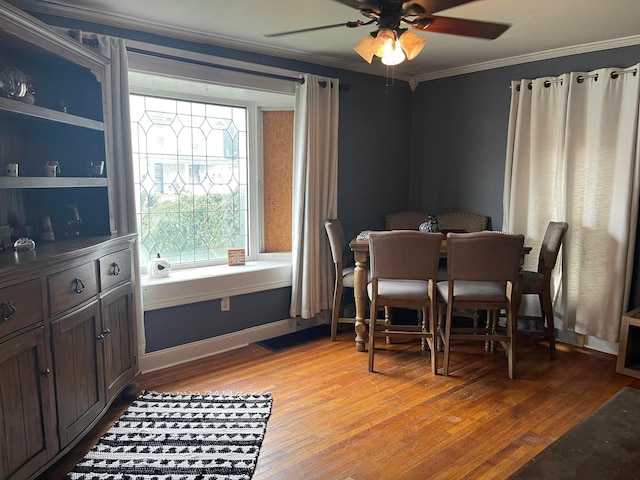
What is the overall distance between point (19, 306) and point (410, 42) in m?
2.03

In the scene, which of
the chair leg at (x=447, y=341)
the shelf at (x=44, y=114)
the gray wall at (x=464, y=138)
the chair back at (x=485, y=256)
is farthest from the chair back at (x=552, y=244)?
the shelf at (x=44, y=114)

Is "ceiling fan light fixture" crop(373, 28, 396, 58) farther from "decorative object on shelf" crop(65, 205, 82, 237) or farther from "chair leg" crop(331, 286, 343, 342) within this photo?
"chair leg" crop(331, 286, 343, 342)

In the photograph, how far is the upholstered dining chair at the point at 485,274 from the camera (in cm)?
291

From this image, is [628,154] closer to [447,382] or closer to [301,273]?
[447,382]

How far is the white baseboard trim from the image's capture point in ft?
Answer: 10.5

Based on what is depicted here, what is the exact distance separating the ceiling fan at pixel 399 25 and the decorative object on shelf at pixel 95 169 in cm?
153

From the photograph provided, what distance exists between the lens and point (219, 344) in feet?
11.7

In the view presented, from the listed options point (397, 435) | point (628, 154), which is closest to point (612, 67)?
point (628, 154)

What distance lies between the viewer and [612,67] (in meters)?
3.36

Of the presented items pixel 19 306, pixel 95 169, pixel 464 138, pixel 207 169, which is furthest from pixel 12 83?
pixel 464 138

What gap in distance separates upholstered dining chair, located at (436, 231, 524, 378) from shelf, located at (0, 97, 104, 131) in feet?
7.09

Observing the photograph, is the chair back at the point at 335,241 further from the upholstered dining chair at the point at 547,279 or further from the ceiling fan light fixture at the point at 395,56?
the ceiling fan light fixture at the point at 395,56

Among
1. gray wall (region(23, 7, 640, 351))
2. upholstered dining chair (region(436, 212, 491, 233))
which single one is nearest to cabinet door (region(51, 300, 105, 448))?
gray wall (region(23, 7, 640, 351))

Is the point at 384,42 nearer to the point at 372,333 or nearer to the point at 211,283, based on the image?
the point at 372,333
